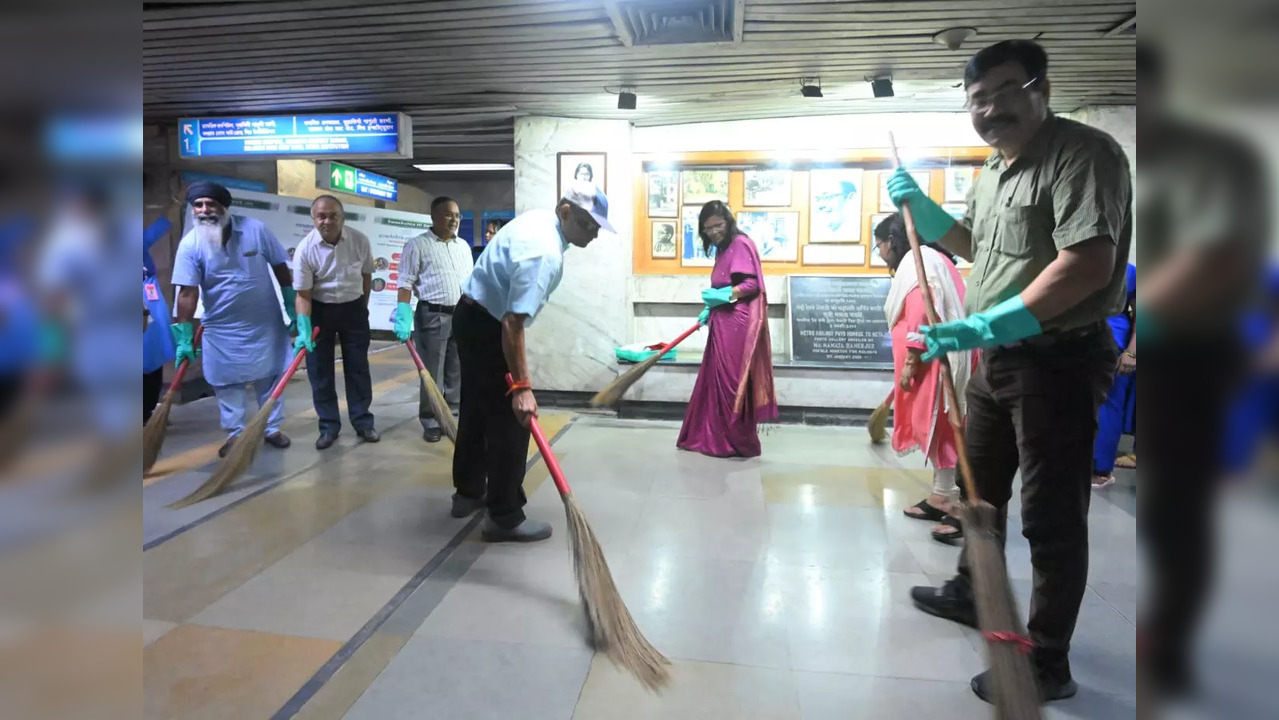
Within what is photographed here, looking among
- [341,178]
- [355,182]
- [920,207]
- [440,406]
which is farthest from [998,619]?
[355,182]

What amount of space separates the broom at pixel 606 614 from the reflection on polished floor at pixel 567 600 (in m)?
0.05

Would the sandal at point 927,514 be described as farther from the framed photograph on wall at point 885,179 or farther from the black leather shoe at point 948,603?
the framed photograph on wall at point 885,179

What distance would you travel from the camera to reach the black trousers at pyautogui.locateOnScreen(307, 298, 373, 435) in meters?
4.63

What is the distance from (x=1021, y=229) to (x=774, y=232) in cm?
434

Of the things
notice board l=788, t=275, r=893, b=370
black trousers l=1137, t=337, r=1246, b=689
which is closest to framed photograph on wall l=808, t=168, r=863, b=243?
notice board l=788, t=275, r=893, b=370

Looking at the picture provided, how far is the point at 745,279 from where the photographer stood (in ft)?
14.6

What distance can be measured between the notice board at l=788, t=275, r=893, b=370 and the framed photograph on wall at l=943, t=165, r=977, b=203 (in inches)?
34.5

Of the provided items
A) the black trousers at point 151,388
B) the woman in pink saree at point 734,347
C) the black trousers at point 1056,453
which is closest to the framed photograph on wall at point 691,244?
the woman in pink saree at point 734,347

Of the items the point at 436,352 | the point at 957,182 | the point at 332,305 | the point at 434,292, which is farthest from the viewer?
the point at 957,182

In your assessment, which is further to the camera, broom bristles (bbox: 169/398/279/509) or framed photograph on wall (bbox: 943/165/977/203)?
framed photograph on wall (bbox: 943/165/977/203)

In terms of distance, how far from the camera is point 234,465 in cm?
366

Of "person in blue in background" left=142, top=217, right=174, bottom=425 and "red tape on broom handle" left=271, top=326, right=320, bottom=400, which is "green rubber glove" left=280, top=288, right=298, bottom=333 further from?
"person in blue in background" left=142, top=217, right=174, bottom=425

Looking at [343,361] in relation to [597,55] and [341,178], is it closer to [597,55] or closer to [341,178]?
[597,55]

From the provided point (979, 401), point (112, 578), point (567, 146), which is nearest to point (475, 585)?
point (979, 401)
